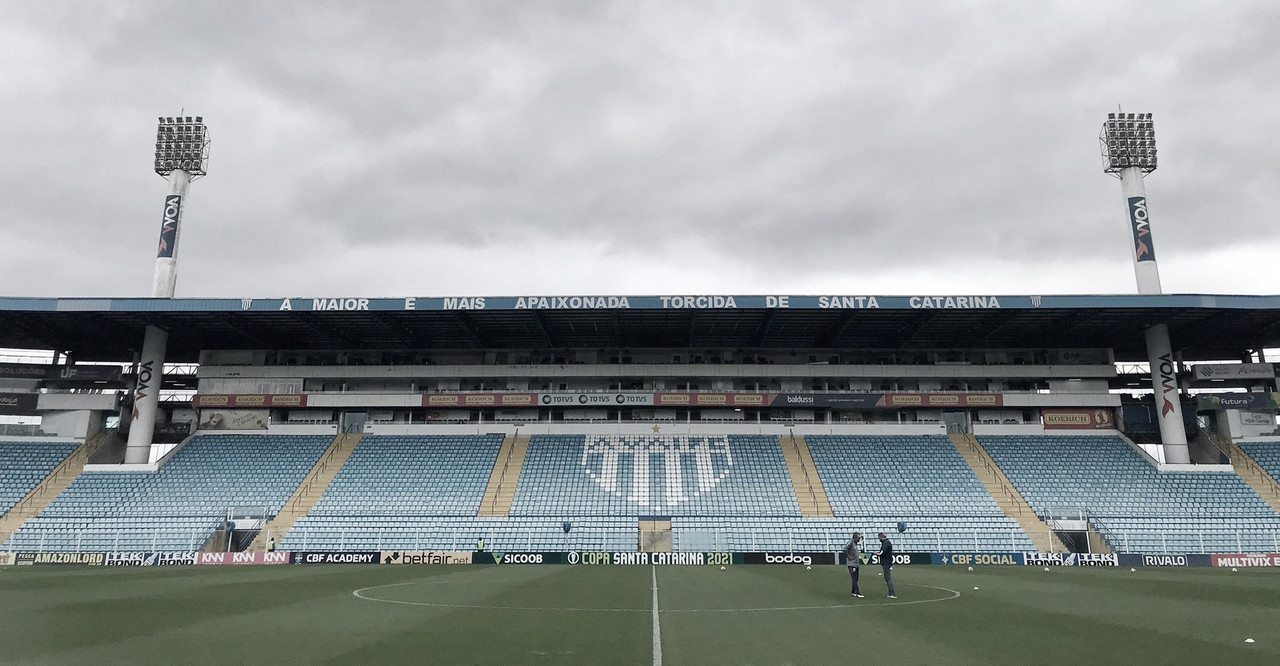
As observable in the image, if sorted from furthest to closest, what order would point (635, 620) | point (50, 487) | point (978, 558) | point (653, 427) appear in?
point (653, 427)
point (50, 487)
point (978, 558)
point (635, 620)

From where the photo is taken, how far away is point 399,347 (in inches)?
1975

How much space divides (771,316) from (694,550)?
15.7 m

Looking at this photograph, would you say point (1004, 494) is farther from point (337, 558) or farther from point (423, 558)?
point (337, 558)

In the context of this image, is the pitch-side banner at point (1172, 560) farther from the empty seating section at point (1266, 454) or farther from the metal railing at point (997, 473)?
the empty seating section at point (1266, 454)

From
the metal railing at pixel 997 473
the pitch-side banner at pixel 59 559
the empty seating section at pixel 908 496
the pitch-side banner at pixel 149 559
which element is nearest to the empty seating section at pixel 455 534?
the pitch-side banner at pixel 149 559

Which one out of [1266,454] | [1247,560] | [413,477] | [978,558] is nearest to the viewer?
[1247,560]

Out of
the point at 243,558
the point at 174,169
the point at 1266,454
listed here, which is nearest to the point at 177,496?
the point at 243,558

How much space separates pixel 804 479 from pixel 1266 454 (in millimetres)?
27637

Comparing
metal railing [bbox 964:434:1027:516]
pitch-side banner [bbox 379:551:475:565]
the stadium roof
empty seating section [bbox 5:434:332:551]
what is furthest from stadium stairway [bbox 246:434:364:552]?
metal railing [bbox 964:434:1027:516]

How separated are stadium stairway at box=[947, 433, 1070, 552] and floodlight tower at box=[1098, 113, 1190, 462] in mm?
10382

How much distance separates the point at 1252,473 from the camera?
4131 cm

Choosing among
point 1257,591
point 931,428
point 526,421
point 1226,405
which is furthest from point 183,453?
point 1226,405

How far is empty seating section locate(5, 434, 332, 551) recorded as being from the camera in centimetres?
3359

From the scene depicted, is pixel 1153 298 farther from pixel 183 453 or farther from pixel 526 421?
pixel 183 453
